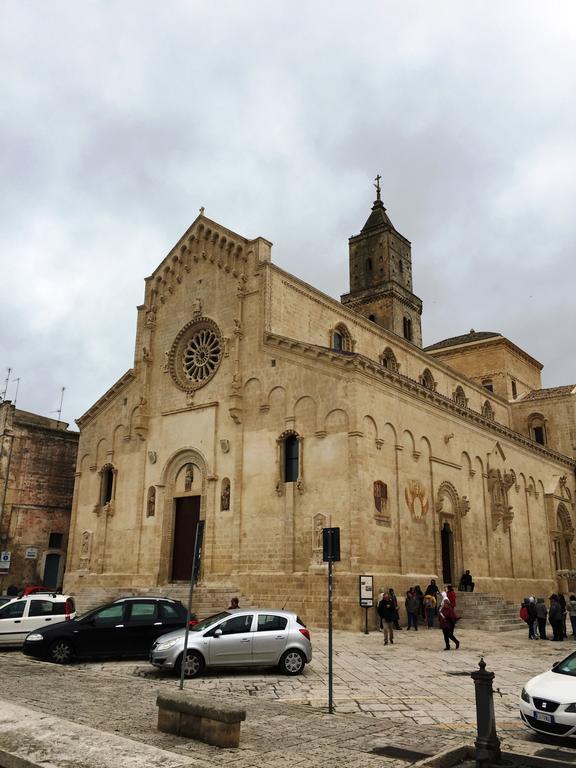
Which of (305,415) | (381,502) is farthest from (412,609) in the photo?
(305,415)

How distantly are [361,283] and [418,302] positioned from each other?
426cm

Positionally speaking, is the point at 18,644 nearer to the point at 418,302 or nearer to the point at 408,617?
the point at 408,617

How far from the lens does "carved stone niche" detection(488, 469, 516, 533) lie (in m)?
33.8

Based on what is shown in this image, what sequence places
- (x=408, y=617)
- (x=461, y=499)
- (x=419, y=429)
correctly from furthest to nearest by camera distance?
(x=461, y=499)
(x=419, y=429)
(x=408, y=617)

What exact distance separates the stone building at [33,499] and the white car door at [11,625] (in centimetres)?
1626

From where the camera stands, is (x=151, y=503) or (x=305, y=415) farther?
(x=151, y=503)

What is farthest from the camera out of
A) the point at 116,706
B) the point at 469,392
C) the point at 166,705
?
the point at 469,392

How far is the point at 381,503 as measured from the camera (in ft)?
82.6

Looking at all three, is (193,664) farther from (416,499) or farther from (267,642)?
(416,499)

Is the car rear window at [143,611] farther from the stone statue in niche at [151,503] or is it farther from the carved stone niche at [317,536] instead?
the stone statue in niche at [151,503]

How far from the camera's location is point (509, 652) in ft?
63.1

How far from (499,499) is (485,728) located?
91.7 feet

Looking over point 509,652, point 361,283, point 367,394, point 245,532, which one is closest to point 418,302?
point 361,283

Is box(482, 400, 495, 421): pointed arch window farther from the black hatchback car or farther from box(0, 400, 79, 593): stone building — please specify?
the black hatchback car
